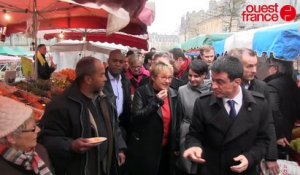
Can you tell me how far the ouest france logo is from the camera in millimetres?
8953

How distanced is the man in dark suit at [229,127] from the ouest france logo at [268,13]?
6.10 m

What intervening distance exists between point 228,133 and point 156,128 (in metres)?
1.54

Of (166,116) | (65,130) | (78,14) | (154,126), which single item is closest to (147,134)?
(154,126)

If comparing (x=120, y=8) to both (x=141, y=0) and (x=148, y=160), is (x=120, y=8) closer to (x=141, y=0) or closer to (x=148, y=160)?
(x=141, y=0)

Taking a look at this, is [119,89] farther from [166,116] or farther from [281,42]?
[281,42]

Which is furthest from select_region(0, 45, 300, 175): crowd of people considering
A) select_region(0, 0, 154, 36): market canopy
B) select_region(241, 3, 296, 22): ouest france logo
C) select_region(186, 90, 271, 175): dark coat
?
select_region(241, 3, 296, 22): ouest france logo

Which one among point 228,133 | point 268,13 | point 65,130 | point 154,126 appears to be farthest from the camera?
point 268,13

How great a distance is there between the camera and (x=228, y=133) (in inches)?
133

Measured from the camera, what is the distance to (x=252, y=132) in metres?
3.48

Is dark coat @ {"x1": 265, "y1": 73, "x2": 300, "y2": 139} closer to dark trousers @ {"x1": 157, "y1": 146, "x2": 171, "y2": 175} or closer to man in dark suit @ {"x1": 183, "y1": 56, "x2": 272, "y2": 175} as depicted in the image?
dark trousers @ {"x1": 157, "y1": 146, "x2": 171, "y2": 175}

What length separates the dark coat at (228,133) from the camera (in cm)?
340

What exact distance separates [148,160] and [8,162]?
2.63 meters

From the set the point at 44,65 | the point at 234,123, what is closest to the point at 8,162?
the point at 234,123

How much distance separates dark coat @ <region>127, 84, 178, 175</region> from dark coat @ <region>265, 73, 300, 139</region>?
1577 mm
